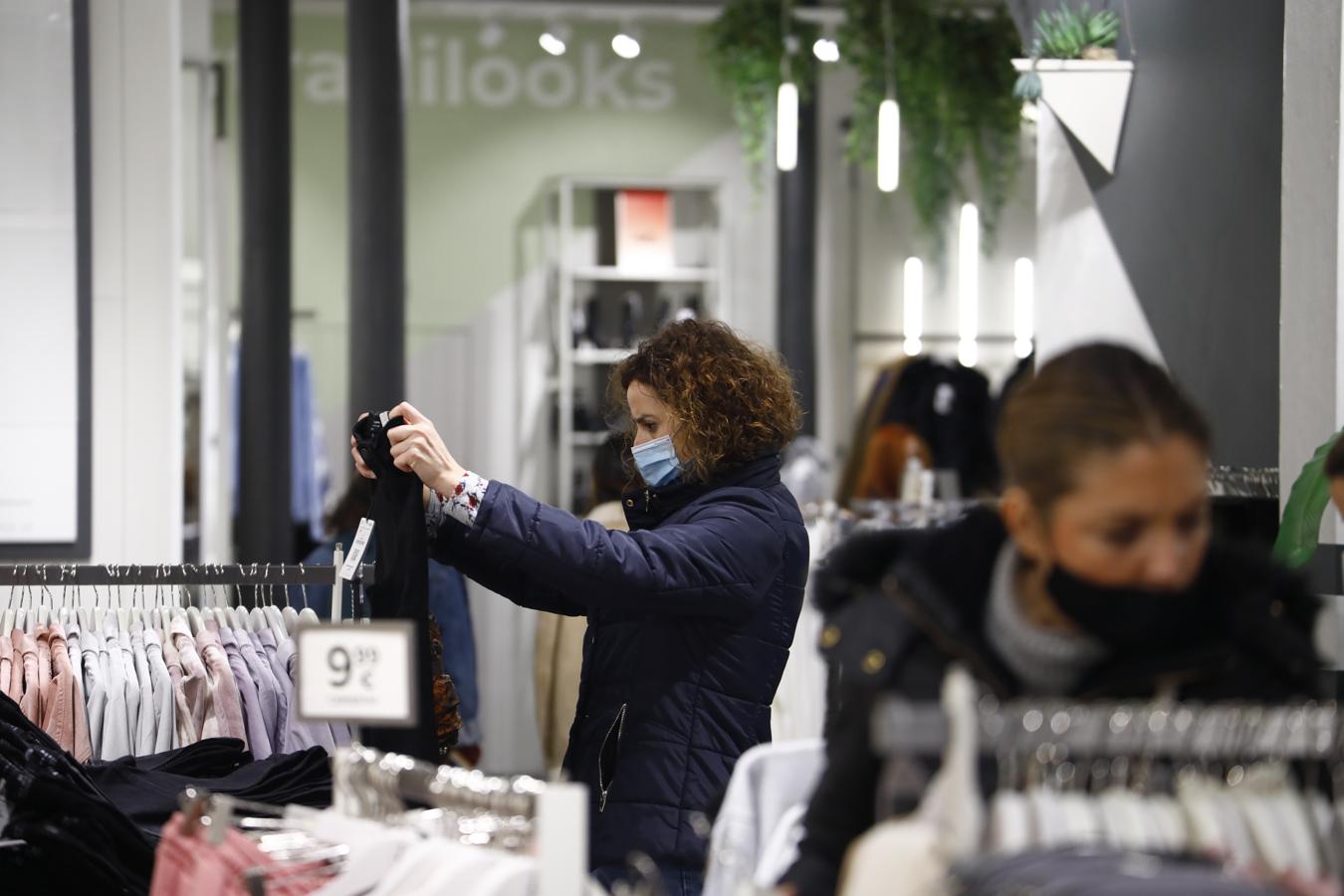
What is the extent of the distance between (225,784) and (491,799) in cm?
83

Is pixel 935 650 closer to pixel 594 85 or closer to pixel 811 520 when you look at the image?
pixel 811 520

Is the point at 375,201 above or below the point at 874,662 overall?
above

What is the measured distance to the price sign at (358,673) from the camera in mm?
1527

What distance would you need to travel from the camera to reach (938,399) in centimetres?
711

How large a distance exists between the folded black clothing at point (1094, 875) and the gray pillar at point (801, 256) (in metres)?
6.07

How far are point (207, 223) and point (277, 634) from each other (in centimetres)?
496

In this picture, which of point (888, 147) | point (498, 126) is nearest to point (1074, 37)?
point (888, 147)

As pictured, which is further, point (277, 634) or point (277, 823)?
point (277, 634)

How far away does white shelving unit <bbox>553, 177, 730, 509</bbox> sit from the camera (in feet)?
24.3

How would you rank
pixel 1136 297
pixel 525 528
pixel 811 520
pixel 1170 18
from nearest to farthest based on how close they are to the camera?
pixel 525 528 → pixel 1170 18 → pixel 1136 297 → pixel 811 520

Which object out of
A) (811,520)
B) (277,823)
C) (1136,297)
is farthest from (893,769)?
(811,520)

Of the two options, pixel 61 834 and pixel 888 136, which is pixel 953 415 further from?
pixel 61 834

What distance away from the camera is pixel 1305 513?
7.71ft

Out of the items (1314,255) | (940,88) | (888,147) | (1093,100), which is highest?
(940,88)
